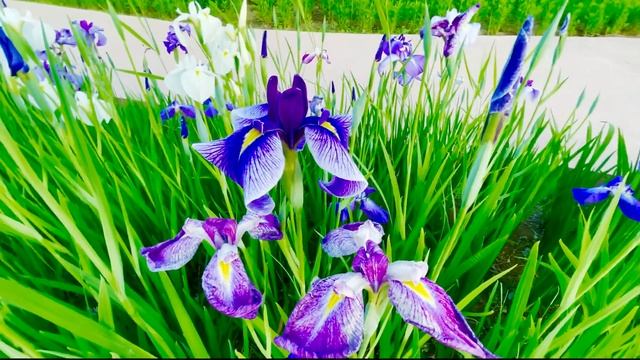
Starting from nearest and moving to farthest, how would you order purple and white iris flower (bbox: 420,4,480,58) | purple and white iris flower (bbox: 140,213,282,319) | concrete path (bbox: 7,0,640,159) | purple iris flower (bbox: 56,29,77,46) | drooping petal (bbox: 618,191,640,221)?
purple and white iris flower (bbox: 140,213,282,319) < drooping petal (bbox: 618,191,640,221) < purple and white iris flower (bbox: 420,4,480,58) < purple iris flower (bbox: 56,29,77,46) < concrete path (bbox: 7,0,640,159)

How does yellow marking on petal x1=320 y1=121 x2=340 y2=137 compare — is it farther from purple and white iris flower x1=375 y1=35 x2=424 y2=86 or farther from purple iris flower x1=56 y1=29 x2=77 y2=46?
purple iris flower x1=56 y1=29 x2=77 y2=46

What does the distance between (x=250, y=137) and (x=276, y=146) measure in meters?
0.07

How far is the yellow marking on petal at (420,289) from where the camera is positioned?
0.54 metres

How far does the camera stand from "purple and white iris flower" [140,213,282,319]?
584 millimetres

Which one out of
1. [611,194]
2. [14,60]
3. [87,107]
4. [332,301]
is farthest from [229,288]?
[611,194]

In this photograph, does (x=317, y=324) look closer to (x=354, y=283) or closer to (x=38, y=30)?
(x=354, y=283)

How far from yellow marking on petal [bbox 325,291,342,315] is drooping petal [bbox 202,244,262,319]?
0.31 feet

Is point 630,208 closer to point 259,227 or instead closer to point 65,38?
point 259,227

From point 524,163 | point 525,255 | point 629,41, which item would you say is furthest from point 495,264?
point 629,41

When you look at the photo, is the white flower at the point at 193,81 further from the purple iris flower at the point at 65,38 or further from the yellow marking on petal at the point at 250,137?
the purple iris flower at the point at 65,38

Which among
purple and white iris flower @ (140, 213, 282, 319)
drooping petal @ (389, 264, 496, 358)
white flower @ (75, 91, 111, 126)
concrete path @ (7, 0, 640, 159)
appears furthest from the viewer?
concrete path @ (7, 0, 640, 159)

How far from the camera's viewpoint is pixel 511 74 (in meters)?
0.54

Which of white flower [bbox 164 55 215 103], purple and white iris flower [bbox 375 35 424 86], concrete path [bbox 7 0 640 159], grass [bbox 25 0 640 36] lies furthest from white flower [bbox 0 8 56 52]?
grass [bbox 25 0 640 36]

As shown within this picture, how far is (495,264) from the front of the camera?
1257mm
